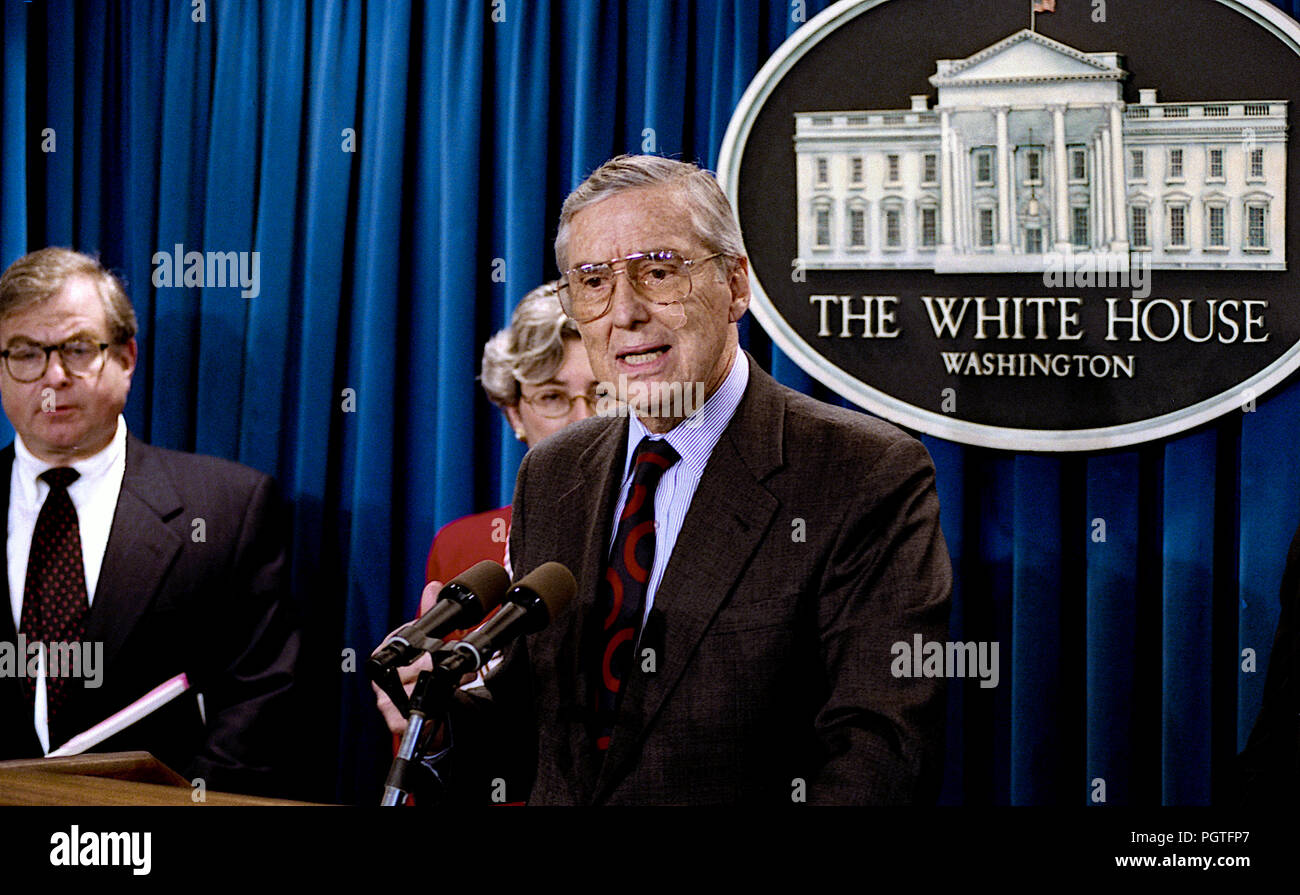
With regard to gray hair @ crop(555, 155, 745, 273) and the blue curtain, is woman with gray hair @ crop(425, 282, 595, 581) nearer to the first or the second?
the blue curtain

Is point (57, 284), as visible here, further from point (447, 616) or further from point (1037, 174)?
point (1037, 174)

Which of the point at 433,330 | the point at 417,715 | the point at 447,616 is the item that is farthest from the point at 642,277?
the point at 433,330

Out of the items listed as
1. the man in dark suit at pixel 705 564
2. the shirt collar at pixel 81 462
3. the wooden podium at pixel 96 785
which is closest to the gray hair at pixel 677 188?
the man in dark suit at pixel 705 564

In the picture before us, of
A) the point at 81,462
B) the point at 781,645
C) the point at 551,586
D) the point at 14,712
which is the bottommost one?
the point at 14,712

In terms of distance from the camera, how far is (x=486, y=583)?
151 cm

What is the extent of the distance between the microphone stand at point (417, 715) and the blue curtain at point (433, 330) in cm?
168

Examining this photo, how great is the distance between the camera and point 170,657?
281 centimetres

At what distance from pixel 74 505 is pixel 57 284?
51cm

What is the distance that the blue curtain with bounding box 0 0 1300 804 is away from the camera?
8.89ft

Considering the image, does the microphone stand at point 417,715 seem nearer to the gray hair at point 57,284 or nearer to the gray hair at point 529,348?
the gray hair at point 529,348

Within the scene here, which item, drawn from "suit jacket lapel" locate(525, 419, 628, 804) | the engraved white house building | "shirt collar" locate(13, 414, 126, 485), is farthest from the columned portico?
"shirt collar" locate(13, 414, 126, 485)
